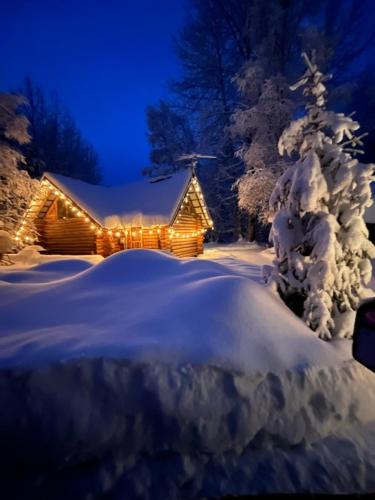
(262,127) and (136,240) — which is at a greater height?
(262,127)

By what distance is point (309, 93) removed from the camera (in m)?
5.38

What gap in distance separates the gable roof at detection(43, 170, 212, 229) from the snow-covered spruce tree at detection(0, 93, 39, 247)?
2.68 meters

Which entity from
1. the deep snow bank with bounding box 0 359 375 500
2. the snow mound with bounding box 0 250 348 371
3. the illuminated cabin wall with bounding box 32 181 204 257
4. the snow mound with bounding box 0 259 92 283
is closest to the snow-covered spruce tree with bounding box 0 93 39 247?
the illuminated cabin wall with bounding box 32 181 204 257

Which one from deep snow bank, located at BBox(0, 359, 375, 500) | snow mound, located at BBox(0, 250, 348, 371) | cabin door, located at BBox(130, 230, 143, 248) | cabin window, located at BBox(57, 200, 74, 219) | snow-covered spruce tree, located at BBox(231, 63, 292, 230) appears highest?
snow-covered spruce tree, located at BBox(231, 63, 292, 230)

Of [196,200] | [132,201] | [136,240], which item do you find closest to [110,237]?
[136,240]

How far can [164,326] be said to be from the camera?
4.12 meters

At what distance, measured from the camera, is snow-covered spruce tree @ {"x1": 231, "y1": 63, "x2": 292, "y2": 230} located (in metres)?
18.1

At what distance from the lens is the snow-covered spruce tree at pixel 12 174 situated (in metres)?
14.2

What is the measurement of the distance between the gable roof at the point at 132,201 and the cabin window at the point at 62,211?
1.70 m

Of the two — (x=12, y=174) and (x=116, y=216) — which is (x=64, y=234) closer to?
(x=116, y=216)

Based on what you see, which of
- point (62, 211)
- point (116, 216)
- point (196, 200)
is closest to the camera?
point (116, 216)

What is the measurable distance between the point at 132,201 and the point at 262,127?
1014cm

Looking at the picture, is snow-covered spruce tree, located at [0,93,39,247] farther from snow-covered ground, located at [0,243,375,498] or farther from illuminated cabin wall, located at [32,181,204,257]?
snow-covered ground, located at [0,243,375,498]

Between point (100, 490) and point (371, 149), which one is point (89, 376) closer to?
point (100, 490)
